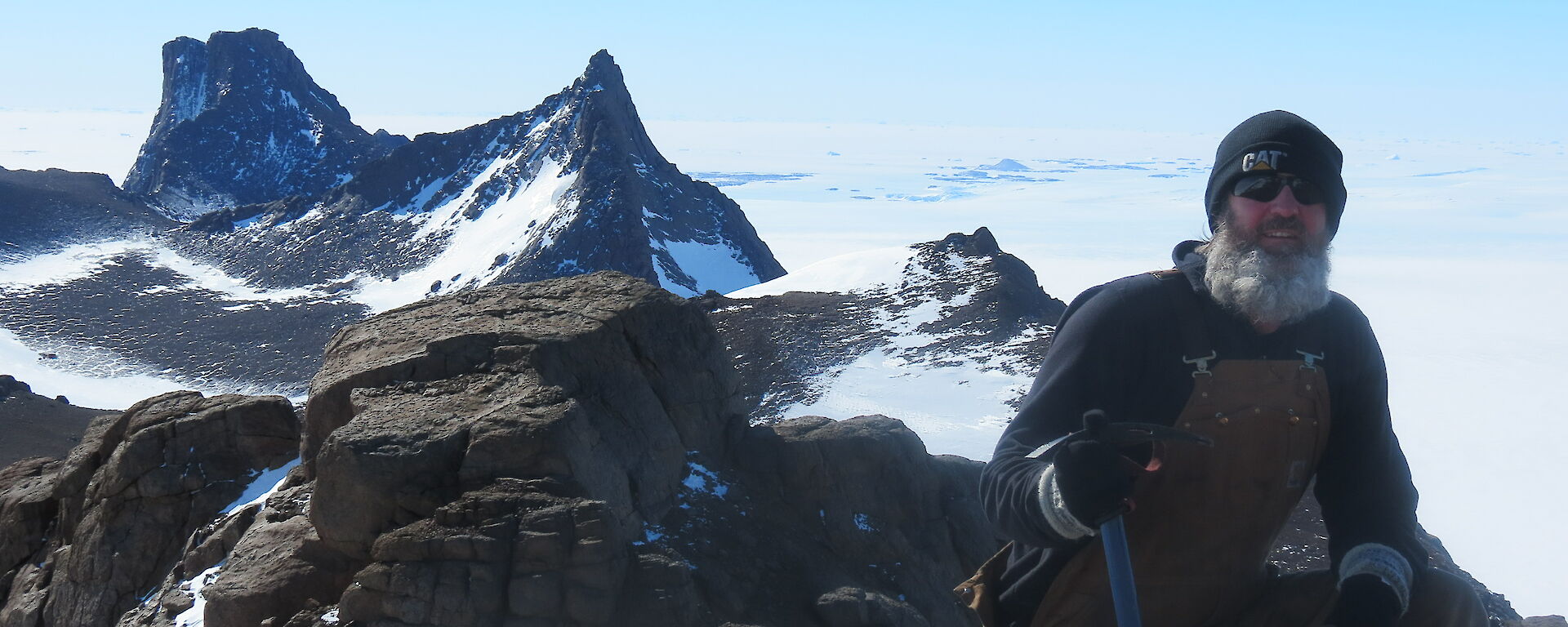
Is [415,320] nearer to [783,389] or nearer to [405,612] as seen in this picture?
[405,612]

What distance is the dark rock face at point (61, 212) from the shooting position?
92500 mm

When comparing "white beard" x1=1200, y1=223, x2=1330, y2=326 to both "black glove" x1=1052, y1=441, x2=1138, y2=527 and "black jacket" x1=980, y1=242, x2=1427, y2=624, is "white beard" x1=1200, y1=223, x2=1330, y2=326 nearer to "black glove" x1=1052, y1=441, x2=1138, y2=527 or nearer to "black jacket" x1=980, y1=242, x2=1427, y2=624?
"black jacket" x1=980, y1=242, x2=1427, y2=624

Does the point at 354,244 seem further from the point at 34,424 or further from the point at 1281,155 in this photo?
the point at 1281,155

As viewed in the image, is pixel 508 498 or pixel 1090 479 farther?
pixel 508 498

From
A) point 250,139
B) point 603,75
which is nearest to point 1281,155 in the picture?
point 603,75

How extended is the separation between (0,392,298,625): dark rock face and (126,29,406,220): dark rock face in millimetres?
135232

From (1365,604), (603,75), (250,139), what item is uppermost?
(603,75)

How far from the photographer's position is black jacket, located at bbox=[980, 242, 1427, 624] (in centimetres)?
399

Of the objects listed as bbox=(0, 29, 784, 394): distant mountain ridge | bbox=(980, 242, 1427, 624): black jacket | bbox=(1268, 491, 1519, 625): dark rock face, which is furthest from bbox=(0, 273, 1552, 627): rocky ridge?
bbox=(0, 29, 784, 394): distant mountain ridge

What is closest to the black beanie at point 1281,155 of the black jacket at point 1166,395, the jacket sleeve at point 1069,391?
the black jacket at point 1166,395

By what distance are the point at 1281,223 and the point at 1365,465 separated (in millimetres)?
939

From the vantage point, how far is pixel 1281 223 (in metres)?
4.04

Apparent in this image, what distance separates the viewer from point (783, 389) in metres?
35.0

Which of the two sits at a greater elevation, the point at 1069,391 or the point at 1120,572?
the point at 1069,391
